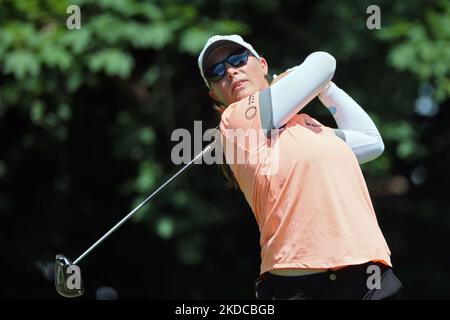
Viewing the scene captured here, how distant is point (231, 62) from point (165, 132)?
3.56 metres

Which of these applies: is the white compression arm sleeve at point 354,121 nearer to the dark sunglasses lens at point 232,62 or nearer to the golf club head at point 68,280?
the dark sunglasses lens at point 232,62

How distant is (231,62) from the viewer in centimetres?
247

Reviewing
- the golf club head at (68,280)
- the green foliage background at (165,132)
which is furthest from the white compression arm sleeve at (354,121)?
the green foliage background at (165,132)

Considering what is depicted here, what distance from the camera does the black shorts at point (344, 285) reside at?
85.7 inches

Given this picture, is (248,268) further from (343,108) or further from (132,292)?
(343,108)

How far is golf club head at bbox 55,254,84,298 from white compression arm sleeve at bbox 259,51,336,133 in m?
0.69

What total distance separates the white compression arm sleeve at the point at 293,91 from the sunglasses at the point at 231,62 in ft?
0.71

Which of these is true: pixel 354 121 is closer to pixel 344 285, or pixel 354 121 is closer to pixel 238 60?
pixel 238 60

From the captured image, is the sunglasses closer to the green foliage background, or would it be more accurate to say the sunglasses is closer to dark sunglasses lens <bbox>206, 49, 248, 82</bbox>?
dark sunglasses lens <bbox>206, 49, 248, 82</bbox>

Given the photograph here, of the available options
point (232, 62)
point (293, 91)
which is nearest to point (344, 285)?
point (293, 91)

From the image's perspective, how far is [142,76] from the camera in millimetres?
6020

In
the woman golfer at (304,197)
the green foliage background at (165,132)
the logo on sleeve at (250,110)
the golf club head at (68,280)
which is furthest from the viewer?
the green foliage background at (165,132)

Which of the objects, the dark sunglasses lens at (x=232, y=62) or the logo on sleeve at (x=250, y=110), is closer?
the logo on sleeve at (x=250, y=110)

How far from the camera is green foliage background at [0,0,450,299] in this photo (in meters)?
5.30
